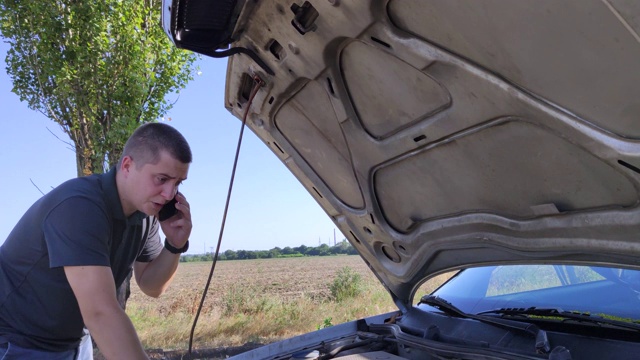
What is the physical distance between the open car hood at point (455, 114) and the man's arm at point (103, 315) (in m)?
0.89

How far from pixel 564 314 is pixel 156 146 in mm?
1747

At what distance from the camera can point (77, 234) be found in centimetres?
188

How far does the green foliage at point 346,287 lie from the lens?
13148 millimetres

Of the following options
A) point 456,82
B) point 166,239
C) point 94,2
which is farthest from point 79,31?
point 456,82

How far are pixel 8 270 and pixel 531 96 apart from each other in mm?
2070

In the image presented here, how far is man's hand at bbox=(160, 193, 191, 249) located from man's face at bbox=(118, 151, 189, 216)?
0.20 meters

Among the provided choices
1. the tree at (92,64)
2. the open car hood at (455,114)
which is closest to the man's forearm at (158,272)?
the open car hood at (455,114)

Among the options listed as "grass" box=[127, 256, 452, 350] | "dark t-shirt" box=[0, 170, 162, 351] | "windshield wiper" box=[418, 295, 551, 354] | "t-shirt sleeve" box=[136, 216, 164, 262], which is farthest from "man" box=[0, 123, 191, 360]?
"grass" box=[127, 256, 452, 350]

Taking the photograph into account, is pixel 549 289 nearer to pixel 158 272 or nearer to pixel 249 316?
pixel 158 272

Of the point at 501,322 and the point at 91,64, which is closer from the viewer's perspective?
the point at 501,322

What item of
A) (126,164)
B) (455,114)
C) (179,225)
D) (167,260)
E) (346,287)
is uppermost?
(346,287)

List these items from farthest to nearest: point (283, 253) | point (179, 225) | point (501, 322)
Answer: point (283, 253)
point (179, 225)
point (501, 322)

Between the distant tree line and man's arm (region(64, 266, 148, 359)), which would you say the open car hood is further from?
the distant tree line

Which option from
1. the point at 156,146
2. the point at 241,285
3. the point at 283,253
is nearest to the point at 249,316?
the point at 241,285
